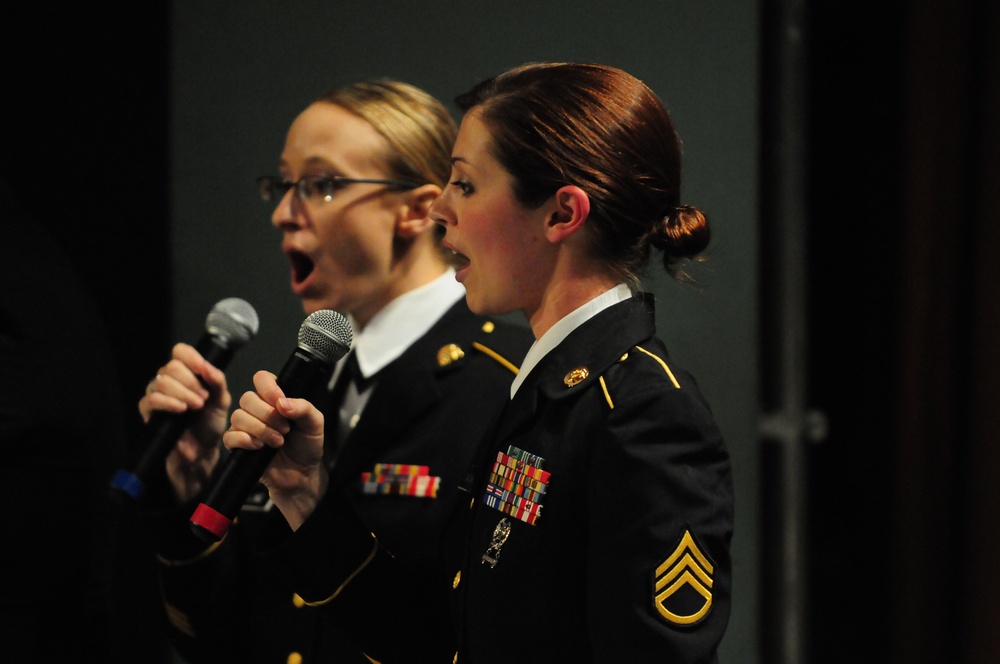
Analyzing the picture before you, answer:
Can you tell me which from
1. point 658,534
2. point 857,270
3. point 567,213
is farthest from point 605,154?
point 857,270

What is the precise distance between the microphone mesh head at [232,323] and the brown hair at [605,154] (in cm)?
49

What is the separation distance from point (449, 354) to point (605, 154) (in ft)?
1.54

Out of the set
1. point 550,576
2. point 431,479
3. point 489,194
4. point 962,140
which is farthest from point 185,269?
point 962,140

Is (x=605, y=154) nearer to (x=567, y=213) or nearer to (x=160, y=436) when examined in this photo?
(x=567, y=213)

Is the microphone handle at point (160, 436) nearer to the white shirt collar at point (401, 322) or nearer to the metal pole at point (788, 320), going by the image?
the white shirt collar at point (401, 322)

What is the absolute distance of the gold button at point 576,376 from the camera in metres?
1.00

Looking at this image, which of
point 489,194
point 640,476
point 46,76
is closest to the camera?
point 640,476

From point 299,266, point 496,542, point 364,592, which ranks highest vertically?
point 299,266

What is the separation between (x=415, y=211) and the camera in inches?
56.4

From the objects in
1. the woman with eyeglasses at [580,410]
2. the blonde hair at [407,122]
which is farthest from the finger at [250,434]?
the blonde hair at [407,122]

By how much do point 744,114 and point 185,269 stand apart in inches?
33.7

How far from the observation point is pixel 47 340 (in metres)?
1.62

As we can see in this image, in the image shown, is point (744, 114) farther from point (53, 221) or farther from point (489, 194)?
point (53, 221)

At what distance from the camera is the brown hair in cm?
99
